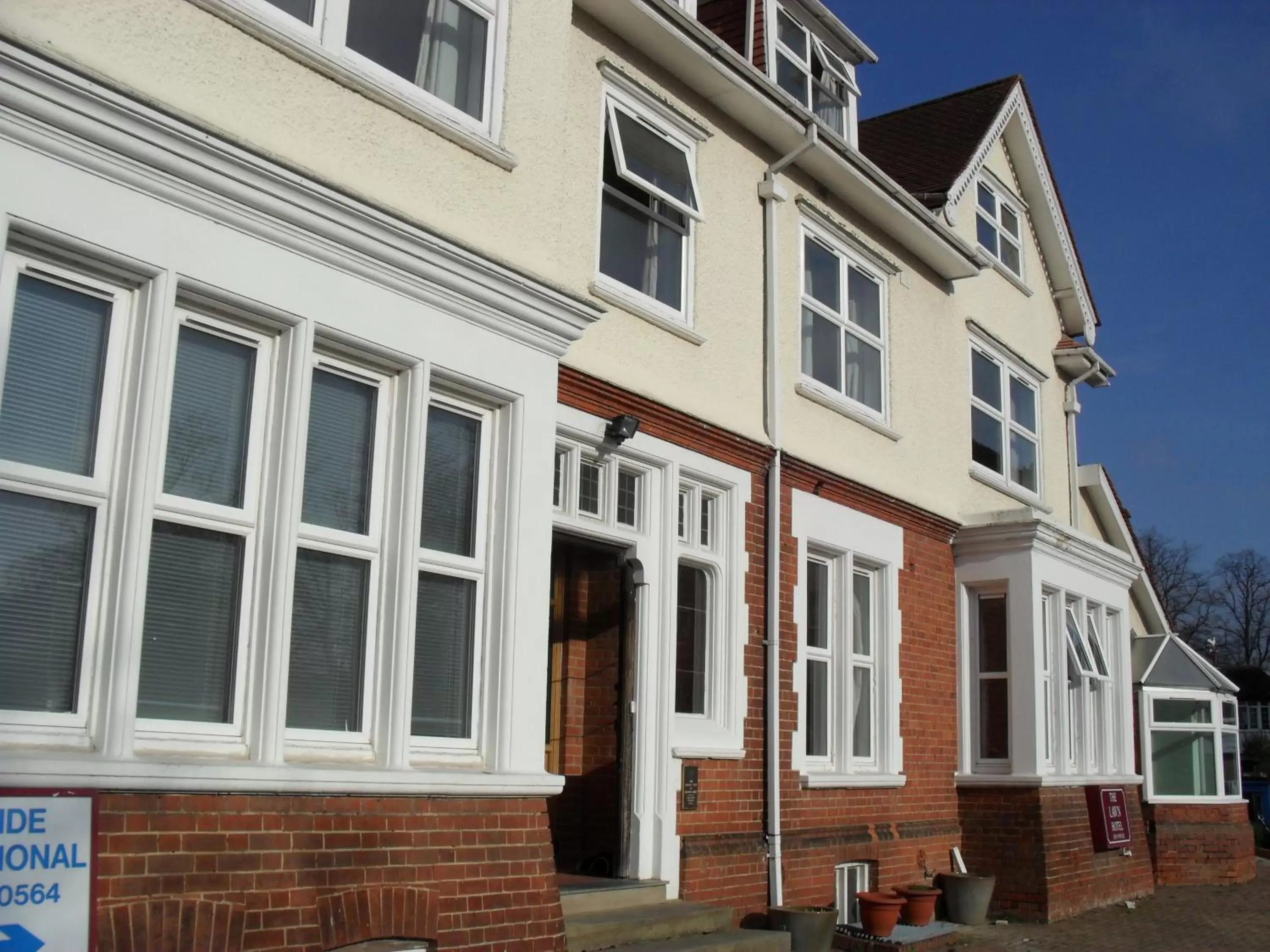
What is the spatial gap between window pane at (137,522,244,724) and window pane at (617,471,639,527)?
4223 mm

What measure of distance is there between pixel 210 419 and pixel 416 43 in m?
2.71

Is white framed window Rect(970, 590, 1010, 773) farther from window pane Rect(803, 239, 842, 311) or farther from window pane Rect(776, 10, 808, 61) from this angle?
window pane Rect(776, 10, 808, 61)

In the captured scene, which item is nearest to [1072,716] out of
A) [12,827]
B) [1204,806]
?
[1204,806]

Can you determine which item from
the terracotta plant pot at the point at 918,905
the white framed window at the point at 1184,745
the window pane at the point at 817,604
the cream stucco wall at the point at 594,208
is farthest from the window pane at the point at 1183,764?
the window pane at the point at 817,604

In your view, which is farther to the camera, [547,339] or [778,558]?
[778,558]

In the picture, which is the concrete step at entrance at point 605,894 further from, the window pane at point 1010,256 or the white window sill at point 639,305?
the window pane at point 1010,256

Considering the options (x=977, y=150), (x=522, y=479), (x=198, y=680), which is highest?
(x=977, y=150)

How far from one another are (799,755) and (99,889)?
23.0 ft

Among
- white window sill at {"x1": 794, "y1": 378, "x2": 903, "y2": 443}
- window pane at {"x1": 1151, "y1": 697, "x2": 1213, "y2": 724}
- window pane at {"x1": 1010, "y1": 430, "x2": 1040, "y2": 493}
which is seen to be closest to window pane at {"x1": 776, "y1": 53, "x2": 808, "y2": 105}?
white window sill at {"x1": 794, "y1": 378, "x2": 903, "y2": 443}

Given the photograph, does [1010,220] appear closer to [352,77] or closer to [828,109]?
[828,109]

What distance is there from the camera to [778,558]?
1119 cm

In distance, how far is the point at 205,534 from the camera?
5.96 m

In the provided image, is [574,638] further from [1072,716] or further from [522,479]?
[1072,716]

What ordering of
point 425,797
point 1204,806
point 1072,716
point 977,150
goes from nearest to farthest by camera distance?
point 425,797 → point 1072,716 → point 977,150 → point 1204,806
